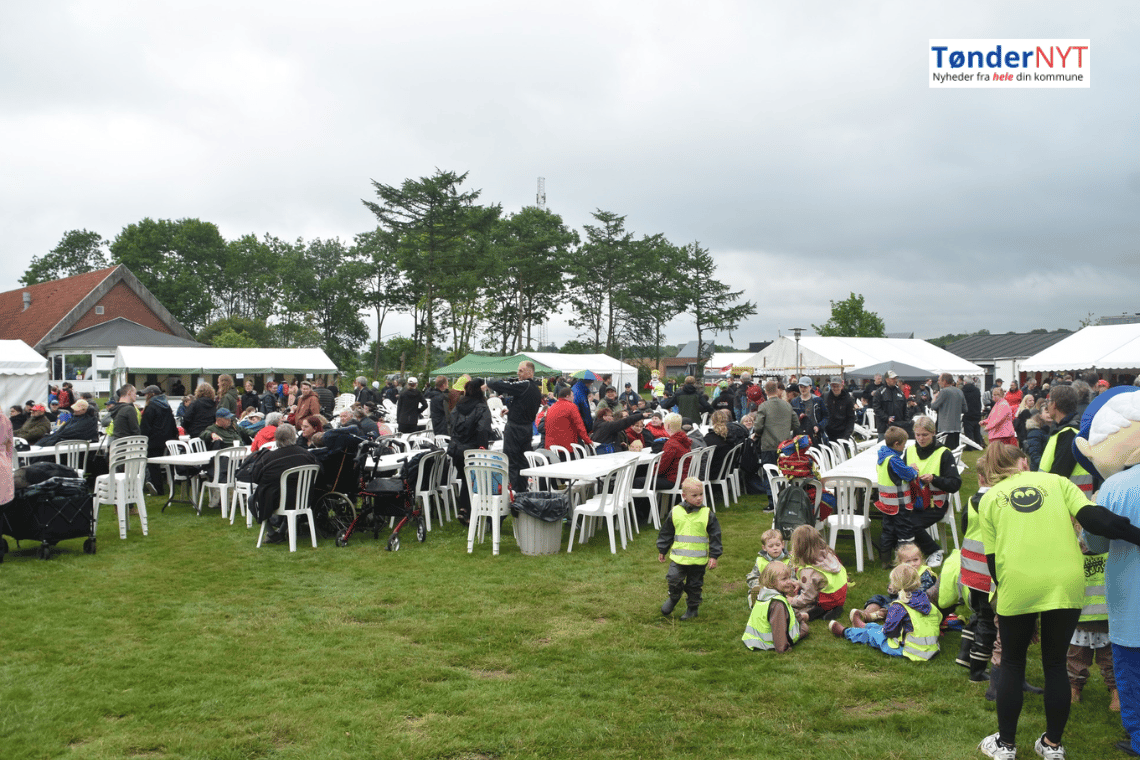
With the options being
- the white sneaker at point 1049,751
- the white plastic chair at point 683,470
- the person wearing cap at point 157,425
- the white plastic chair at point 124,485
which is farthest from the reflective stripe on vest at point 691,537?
the person wearing cap at point 157,425

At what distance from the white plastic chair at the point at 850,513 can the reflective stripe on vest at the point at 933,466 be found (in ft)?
1.25

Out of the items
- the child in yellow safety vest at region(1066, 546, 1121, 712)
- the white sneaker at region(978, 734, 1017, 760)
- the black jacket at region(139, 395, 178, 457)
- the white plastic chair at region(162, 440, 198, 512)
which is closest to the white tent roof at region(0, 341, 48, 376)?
the white plastic chair at region(162, 440, 198, 512)

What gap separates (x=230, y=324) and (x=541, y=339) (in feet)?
68.0

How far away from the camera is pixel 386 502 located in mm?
7531

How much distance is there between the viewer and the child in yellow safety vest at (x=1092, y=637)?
3.28 m

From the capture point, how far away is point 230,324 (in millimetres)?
50500

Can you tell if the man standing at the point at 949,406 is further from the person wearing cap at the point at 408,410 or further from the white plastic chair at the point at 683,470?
the person wearing cap at the point at 408,410

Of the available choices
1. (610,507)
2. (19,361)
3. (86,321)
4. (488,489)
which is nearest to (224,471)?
(488,489)

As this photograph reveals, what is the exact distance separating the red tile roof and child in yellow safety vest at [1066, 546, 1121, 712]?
43.2m

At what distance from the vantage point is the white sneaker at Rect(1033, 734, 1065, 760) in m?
2.89

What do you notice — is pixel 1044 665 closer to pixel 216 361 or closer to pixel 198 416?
pixel 198 416

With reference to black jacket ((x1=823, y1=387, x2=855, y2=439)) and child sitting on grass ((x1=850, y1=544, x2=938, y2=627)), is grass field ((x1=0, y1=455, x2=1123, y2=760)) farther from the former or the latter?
black jacket ((x1=823, y1=387, x2=855, y2=439))

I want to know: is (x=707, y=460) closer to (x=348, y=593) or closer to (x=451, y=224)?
(x=348, y=593)

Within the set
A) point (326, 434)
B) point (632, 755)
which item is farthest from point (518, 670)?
point (326, 434)
